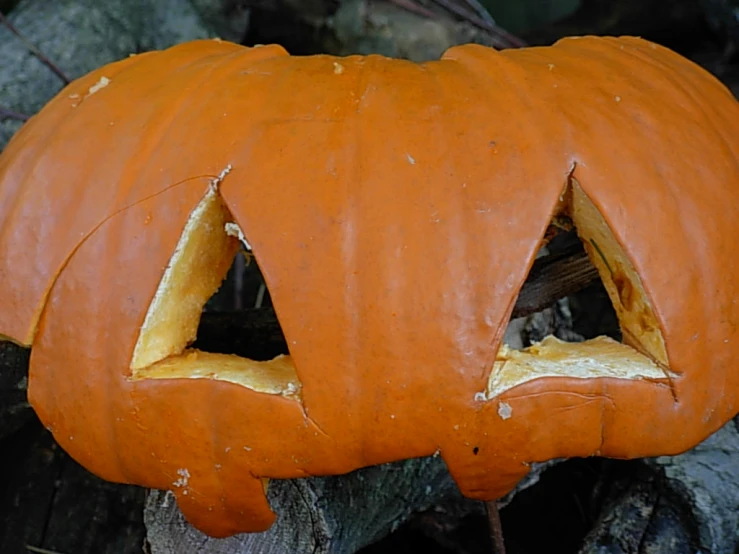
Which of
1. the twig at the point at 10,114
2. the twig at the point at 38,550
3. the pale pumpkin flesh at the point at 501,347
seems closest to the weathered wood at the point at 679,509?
the pale pumpkin flesh at the point at 501,347

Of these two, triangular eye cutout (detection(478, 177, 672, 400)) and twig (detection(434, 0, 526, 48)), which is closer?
triangular eye cutout (detection(478, 177, 672, 400))

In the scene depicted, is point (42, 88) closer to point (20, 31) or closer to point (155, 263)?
point (20, 31)

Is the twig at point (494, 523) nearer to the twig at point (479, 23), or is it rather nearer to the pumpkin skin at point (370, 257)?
the pumpkin skin at point (370, 257)

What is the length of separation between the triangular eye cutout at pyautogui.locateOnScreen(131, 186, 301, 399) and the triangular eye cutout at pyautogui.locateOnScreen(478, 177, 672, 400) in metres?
0.29

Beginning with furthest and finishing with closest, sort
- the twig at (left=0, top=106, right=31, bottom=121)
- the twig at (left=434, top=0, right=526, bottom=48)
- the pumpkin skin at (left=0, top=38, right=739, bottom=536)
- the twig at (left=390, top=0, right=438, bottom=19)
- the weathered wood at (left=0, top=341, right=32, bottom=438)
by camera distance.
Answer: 1. the twig at (left=390, top=0, right=438, bottom=19)
2. the twig at (left=434, top=0, right=526, bottom=48)
3. the twig at (left=0, top=106, right=31, bottom=121)
4. the weathered wood at (left=0, top=341, right=32, bottom=438)
5. the pumpkin skin at (left=0, top=38, right=739, bottom=536)

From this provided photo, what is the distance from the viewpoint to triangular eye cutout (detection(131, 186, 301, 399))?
3.02ft

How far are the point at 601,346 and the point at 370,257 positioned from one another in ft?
1.21

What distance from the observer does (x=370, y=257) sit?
86 centimetres

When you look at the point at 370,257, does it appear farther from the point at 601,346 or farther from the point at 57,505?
the point at 57,505

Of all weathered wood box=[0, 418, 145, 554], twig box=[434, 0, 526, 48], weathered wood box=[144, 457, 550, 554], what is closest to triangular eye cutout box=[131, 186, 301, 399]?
weathered wood box=[144, 457, 550, 554]

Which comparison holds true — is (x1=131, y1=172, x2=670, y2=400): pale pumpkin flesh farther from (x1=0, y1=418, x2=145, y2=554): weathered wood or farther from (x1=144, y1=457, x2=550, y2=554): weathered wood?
(x1=0, y1=418, x2=145, y2=554): weathered wood

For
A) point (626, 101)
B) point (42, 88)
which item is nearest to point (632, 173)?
point (626, 101)

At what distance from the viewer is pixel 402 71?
101cm

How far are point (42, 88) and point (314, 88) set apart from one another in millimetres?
1186
